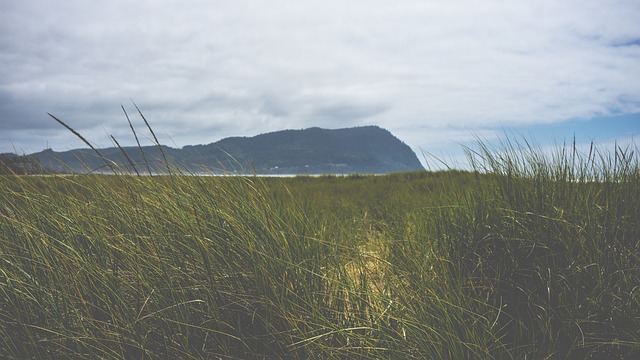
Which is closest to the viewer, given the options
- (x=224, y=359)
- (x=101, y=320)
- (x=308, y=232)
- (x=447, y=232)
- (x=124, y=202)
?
(x=224, y=359)

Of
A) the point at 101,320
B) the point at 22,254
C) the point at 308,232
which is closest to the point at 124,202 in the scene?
the point at 22,254

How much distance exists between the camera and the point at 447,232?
2.87 m

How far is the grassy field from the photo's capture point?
1.81 meters

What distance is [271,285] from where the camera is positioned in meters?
1.91

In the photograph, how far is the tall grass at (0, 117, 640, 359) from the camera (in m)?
1.81

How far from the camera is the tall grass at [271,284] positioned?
1.81 m

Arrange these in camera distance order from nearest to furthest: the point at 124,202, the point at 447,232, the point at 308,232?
the point at 124,202 < the point at 308,232 < the point at 447,232

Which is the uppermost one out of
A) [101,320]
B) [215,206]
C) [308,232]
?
[215,206]

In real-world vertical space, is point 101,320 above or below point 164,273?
below

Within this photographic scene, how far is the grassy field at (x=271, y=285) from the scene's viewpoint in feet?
5.93

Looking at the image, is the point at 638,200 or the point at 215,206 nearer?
the point at 215,206

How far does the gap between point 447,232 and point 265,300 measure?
1427 mm

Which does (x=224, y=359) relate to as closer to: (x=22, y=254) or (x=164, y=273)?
(x=164, y=273)

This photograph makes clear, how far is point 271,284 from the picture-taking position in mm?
1905
